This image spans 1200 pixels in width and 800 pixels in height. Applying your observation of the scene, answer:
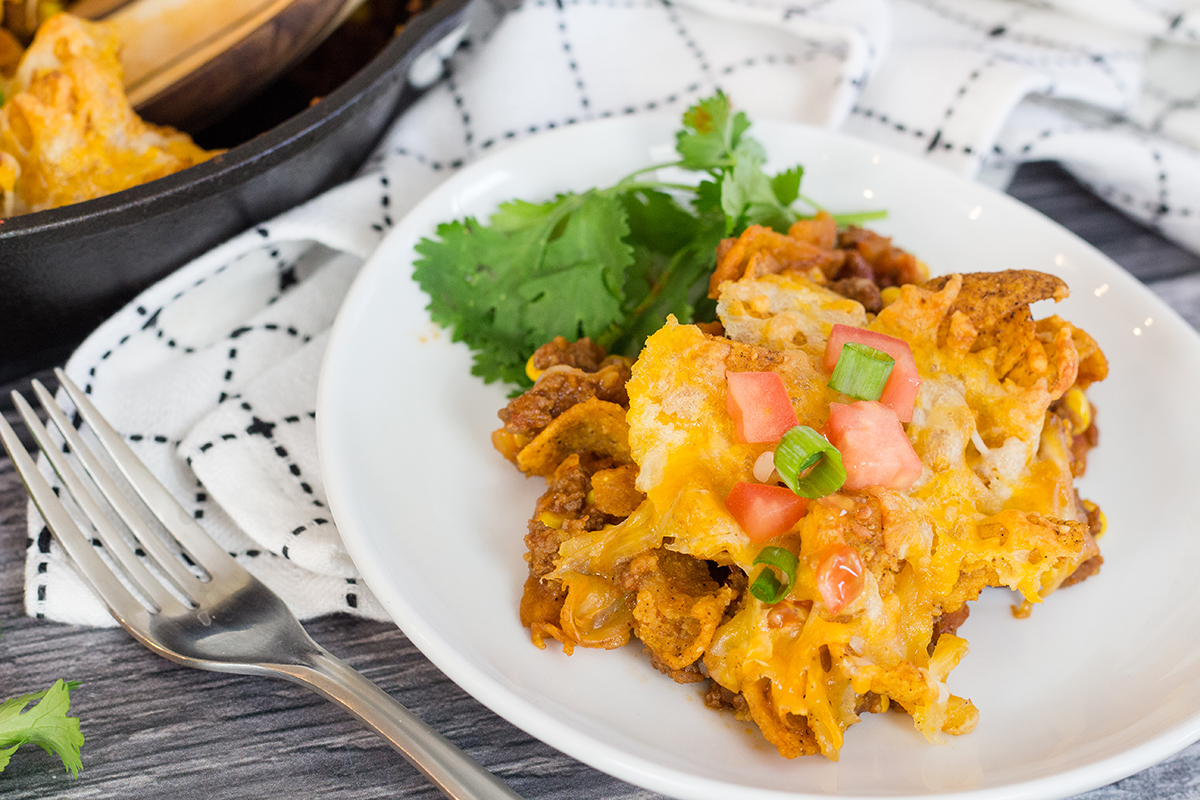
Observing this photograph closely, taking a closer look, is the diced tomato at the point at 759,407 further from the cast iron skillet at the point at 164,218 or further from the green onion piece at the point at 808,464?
the cast iron skillet at the point at 164,218

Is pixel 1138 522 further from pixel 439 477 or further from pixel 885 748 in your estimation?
pixel 439 477

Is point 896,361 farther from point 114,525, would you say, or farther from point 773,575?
point 114,525

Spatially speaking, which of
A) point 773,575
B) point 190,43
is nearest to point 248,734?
point 773,575

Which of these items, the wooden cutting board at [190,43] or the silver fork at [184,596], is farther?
the wooden cutting board at [190,43]

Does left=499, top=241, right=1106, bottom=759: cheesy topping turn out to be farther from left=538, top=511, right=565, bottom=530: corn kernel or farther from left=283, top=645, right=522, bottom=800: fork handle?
left=283, top=645, right=522, bottom=800: fork handle

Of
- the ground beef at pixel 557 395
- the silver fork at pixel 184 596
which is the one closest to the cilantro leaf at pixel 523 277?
the ground beef at pixel 557 395

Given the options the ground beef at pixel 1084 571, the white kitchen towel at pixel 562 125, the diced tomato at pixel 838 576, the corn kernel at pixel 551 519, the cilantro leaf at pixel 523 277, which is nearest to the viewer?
the diced tomato at pixel 838 576
